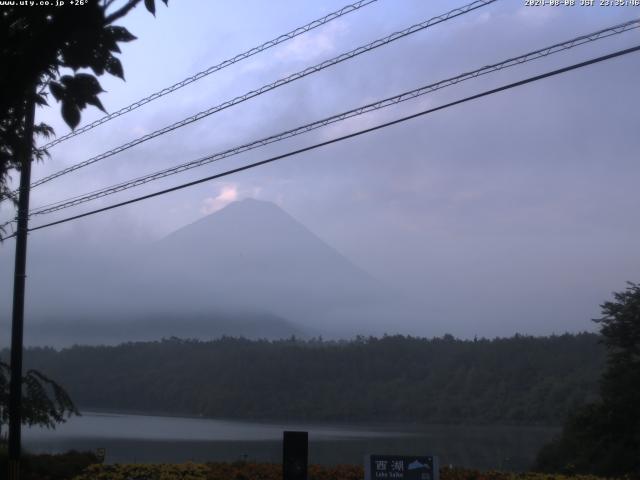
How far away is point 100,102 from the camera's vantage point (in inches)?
214

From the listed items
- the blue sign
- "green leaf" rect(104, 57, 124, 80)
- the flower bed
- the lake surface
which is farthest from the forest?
"green leaf" rect(104, 57, 124, 80)

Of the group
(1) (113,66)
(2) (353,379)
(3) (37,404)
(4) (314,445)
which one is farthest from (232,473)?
(2) (353,379)

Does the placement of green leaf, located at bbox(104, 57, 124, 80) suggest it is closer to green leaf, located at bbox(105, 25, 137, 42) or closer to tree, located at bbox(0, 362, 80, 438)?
green leaf, located at bbox(105, 25, 137, 42)

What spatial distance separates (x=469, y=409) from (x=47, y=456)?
1299 inches

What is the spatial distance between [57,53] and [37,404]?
14556 millimetres

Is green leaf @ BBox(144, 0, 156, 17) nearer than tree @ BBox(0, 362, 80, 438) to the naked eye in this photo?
Yes

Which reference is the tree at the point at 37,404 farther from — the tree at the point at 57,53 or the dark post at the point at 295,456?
the tree at the point at 57,53

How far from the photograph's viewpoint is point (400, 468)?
43.4 feet

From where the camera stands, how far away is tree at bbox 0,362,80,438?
59.0 ft

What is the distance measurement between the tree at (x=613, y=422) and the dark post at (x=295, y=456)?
12568mm

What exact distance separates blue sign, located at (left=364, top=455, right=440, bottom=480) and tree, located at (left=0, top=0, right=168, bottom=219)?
8.72 m

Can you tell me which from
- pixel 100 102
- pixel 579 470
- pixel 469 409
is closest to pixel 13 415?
pixel 100 102

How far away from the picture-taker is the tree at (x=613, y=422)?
24750 millimetres

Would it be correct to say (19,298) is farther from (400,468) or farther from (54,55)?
(54,55)
